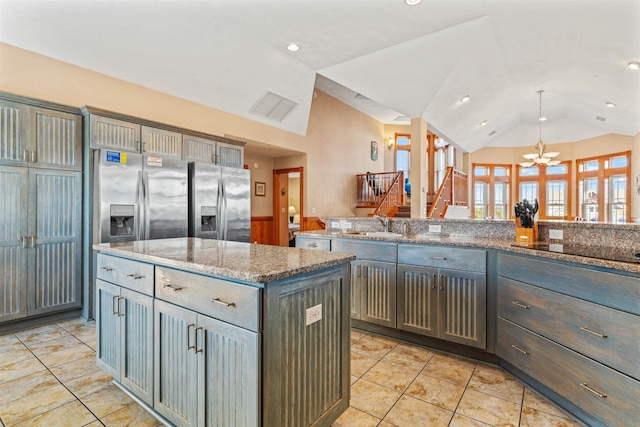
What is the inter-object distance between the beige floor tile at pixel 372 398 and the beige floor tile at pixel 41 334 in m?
2.88

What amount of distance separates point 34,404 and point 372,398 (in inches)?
82.6

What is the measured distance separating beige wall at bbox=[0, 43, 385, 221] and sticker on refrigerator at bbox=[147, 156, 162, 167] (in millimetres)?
869

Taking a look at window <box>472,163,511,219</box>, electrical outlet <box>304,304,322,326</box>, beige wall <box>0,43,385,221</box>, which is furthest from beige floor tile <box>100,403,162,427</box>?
window <box>472,163,511,219</box>

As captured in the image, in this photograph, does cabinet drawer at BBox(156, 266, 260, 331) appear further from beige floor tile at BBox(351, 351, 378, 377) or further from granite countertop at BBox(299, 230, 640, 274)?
granite countertop at BBox(299, 230, 640, 274)

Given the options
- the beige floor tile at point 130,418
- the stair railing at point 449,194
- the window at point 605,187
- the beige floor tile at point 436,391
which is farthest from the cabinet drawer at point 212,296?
the window at point 605,187

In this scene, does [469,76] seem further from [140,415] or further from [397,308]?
[140,415]

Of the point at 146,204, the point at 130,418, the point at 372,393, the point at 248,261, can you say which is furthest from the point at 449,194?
the point at 130,418

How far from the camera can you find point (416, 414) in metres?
1.87

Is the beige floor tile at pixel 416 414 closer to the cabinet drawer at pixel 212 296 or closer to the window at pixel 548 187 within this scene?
the cabinet drawer at pixel 212 296

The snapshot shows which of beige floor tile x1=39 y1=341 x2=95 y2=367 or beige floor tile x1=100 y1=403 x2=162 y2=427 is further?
beige floor tile x1=39 y1=341 x2=95 y2=367

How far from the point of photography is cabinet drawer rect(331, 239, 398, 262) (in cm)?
287

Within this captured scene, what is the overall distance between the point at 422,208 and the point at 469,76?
90.4 inches

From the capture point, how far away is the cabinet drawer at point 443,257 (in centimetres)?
246

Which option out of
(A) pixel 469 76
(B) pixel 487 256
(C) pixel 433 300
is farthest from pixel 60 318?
(A) pixel 469 76
